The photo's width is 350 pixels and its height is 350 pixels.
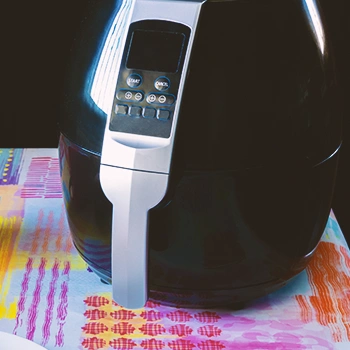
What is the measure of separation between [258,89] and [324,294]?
24 cm

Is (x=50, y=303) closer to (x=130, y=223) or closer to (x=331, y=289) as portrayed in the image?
(x=130, y=223)

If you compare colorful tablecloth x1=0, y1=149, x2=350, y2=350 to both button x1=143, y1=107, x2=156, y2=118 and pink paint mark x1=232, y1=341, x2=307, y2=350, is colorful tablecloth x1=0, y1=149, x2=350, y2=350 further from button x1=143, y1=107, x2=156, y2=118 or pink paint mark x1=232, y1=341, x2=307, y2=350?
button x1=143, y1=107, x2=156, y2=118

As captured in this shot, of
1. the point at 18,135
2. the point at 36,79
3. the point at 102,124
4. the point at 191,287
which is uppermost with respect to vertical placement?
the point at 102,124

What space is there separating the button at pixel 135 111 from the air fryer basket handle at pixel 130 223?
4cm

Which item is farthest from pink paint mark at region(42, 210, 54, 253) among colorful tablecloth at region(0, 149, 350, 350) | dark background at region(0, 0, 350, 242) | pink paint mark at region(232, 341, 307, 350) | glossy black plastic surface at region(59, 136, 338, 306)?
dark background at region(0, 0, 350, 242)

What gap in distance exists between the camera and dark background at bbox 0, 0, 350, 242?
1.08 m

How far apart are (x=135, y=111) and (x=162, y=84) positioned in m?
0.03

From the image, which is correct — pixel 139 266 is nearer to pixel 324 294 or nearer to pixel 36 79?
pixel 324 294

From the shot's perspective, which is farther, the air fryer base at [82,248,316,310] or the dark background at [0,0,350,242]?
the dark background at [0,0,350,242]

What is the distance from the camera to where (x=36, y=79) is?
3.72ft

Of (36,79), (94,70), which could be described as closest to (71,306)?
(94,70)

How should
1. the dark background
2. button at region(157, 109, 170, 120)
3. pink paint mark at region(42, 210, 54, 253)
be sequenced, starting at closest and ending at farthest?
button at region(157, 109, 170, 120), pink paint mark at region(42, 210, 54, 253), the dark background

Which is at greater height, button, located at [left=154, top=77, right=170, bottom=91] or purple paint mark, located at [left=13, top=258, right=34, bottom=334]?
button, located at [left=154, top=77, right=170, bottom=91]

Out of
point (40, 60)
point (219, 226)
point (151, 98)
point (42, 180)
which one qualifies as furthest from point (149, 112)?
point (40, 60)
